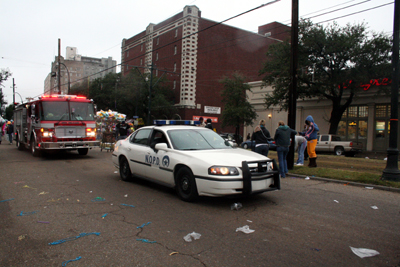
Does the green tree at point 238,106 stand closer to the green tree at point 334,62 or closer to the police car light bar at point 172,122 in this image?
the green tree at point 334,62

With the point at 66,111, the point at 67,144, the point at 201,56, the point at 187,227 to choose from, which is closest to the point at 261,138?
the point at 187,227

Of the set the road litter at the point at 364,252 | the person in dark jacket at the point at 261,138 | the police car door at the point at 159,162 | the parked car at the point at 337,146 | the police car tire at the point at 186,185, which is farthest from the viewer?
the parked car at the point at 337,146

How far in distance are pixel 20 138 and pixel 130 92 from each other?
91.2ft

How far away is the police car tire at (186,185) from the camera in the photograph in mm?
5900

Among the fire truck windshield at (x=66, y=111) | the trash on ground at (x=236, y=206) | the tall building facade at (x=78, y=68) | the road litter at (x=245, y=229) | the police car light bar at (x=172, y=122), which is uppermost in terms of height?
the tall building facade at (x=78, y=68)

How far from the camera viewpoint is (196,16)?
45.1 metres

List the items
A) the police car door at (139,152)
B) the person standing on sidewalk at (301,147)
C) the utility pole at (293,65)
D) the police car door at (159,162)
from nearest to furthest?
the police car door at (159,162), the police car door at (139,152), the utility pole at (293,65), the person standing on sidewalk at (301,147)

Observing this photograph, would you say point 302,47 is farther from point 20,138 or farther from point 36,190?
point 36,190

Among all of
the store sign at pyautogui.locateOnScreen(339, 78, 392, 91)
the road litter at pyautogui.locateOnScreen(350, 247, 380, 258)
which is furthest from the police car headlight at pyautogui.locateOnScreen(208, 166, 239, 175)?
the store sign at pyautogui.locateOnScreen(339, 78, 392, 91)

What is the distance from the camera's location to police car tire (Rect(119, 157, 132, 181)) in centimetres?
829

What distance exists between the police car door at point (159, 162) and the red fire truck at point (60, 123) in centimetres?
780

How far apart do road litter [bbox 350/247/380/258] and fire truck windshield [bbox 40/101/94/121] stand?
12992 mm

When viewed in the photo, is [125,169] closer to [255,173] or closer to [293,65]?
[255,173]

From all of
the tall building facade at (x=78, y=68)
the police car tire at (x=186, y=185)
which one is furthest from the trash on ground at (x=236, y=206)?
the tall building facade at (x=78, y=68)
